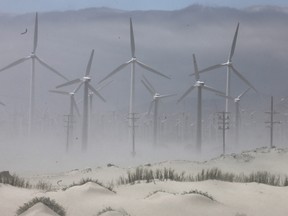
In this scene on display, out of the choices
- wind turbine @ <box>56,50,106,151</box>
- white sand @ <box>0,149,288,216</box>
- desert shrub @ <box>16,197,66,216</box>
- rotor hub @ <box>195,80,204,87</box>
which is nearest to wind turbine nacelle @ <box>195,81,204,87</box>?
rotor hub @ <box>195,80,204,87</box>

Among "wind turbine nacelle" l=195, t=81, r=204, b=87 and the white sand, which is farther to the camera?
"wind turbine nacelle" l=195, t=81, r=204, b=87

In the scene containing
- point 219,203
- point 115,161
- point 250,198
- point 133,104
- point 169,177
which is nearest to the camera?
point 219,203

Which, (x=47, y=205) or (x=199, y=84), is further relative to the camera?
(x=199, y=84)

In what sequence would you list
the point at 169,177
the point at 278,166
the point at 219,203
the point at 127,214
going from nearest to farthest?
the point at 127,214 → the point at 219,203 → the point at 169,177 → the point at 278,166

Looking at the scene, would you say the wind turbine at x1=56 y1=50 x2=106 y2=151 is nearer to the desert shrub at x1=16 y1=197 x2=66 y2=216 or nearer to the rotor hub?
the rotor hub

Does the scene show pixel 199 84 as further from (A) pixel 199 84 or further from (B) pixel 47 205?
(B) pixel 47 205

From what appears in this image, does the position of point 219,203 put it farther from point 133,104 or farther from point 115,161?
point 133,104

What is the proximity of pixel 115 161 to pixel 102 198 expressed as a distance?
75.0 meters

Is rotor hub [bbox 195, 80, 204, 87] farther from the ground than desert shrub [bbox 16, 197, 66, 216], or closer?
farther from the ground

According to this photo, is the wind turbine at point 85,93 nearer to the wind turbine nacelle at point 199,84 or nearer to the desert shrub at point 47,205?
the wind turbine nacelle at point 199,84

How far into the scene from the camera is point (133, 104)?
4198 inches

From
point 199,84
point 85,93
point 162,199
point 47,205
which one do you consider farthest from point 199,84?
point 47,205

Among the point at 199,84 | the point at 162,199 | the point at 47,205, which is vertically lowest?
the point at 47,205

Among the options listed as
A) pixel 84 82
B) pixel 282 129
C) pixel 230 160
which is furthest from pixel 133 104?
pixel 282 129
